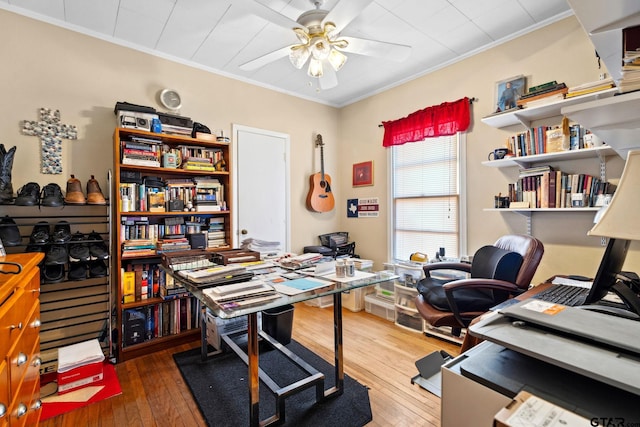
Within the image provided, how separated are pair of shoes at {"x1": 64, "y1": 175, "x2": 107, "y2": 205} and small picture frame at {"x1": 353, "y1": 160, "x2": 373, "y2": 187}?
2811mm

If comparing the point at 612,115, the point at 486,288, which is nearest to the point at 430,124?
the point at 486,288

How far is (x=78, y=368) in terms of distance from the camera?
1.95 meters

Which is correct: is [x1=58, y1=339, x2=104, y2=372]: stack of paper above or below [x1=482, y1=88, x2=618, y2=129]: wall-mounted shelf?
below

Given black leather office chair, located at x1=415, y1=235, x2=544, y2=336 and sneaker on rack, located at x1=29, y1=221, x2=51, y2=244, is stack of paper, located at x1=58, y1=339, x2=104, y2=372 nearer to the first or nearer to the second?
sneaker on rack, located at x1=29, y1=221, x2=51, y2=244

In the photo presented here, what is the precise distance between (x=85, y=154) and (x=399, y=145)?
314 centimetres

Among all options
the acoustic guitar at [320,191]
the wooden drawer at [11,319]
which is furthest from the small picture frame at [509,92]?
the wooden drawer at [11,319]

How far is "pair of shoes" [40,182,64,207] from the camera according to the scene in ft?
6.80

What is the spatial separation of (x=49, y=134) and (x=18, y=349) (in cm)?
193

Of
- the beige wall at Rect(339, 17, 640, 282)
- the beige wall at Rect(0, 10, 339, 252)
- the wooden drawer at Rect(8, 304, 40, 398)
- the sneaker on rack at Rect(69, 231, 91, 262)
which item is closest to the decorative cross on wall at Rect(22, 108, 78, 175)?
the beige wall at Rect(0, 10, 339, 252)

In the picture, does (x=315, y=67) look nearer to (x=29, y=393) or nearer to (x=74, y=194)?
(x=74, y=194)

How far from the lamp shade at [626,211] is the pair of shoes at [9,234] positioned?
10.0 feet

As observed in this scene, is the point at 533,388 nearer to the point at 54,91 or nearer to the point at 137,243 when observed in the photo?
the point at 137,243

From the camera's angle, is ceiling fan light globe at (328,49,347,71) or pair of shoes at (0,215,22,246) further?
ceiling fan light globe at (328,49,347,71)

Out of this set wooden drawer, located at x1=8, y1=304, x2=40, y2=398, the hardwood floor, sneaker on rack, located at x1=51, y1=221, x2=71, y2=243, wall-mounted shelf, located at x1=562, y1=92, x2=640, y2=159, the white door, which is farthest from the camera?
the white door
